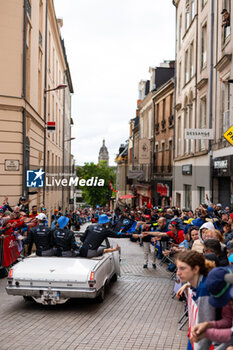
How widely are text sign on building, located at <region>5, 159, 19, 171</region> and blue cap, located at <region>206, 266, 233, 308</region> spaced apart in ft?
43.0

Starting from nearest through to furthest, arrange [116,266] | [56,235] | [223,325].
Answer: [223,325]
[56,235]
[116,266]

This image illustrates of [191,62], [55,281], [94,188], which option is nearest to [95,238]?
[55,281]

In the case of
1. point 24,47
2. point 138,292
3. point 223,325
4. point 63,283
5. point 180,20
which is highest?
point 180,20

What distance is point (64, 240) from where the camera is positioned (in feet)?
28.2

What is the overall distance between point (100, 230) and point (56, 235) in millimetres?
921

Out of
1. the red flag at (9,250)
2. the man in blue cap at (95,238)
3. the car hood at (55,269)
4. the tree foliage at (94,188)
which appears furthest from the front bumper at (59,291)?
the tree foliage at (94,188)

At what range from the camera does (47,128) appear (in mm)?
23422

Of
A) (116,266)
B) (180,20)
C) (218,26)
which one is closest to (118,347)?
(116,266)

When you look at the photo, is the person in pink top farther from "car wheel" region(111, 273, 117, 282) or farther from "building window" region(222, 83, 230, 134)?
"building window" region(222, 83, 230, 134)

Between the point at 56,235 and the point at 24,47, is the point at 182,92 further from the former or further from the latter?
the point at 56,235

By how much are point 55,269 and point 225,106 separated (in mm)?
11698

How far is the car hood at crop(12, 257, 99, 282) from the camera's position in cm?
743

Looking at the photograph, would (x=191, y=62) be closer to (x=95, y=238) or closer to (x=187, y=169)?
(x=187, y=169)

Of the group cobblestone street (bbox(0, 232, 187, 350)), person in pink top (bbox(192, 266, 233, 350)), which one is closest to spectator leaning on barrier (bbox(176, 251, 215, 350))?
person in pink top (bbox(192, 266, 233, 350))
